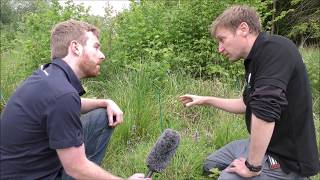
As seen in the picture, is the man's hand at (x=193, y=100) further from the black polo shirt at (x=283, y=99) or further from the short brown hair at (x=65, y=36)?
the short brown hair at (x=65, y=36)

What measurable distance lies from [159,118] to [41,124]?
2.30 metres

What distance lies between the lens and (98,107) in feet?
12.0

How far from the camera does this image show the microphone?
9.78 feet

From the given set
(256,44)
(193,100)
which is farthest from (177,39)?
(256,44)

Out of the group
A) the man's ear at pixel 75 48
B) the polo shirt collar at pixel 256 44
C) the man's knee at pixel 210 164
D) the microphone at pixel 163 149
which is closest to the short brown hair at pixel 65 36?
the man's ear at pixel 75 48

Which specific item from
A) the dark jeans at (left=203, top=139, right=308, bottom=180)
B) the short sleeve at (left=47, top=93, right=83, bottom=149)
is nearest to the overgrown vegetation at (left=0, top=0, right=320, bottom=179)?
the dark jeans at (left=203, top=139, right=308, bottom=180)

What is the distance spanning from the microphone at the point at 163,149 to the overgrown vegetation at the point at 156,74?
966 mm

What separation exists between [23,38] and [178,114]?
3.36 m

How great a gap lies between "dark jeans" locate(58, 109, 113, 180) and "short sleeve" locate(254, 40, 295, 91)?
118 cm

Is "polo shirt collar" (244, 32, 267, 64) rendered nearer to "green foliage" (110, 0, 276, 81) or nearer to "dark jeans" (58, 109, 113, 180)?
"dark jeans" (58, 109, 113, 180)

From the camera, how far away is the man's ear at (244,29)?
11.0 ft

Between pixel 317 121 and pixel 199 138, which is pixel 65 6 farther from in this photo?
pixel 317 121

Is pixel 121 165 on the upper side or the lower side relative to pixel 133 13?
lower

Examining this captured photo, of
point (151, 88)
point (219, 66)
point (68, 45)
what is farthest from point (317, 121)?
point (68, 45)
